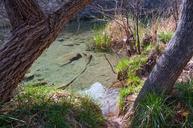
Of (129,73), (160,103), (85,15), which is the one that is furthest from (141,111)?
(85,15)

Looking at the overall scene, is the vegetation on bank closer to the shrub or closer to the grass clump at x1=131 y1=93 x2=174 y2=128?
the grass clump at x1=131 y1=93 x2=174 y2=128

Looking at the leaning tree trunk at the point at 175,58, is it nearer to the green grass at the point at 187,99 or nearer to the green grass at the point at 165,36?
the green grass at the point at 187,99

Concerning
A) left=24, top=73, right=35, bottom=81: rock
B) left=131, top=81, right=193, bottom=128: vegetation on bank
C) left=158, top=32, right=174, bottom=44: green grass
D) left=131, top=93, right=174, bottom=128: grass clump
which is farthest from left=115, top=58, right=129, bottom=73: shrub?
left=131, top=93, right=174, bottom=128: grass clump

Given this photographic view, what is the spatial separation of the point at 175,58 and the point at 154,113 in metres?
0.61

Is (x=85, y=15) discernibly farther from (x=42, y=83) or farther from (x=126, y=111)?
(x=126, y=111)

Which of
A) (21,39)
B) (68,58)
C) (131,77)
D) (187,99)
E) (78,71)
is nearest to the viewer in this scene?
(21,39)

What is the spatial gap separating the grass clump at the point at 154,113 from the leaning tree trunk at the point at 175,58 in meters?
0.13

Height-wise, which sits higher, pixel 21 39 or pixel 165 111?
pixel 21 39

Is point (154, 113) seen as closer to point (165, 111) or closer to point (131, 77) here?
point (165, 111)

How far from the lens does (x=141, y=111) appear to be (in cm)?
472

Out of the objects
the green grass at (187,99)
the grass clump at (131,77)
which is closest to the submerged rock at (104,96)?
the grass clump at (131,77)

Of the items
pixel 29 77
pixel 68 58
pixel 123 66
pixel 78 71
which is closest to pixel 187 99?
pixel 123 66

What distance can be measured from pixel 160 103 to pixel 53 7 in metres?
1.52

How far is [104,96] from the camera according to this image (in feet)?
21.5
